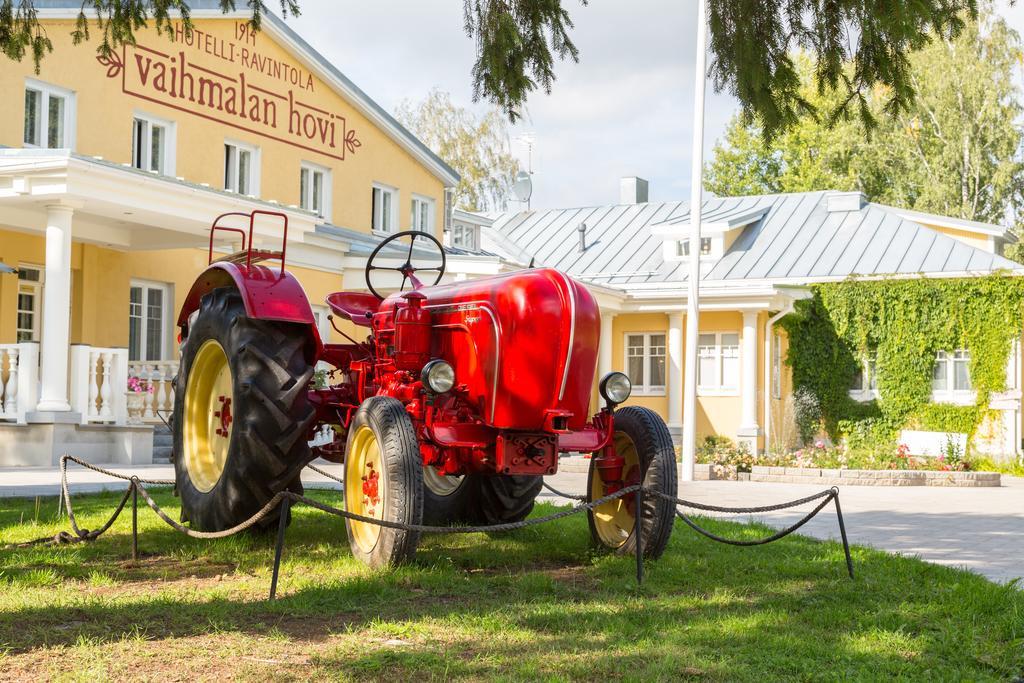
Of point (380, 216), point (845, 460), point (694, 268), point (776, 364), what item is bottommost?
point (845, 460)

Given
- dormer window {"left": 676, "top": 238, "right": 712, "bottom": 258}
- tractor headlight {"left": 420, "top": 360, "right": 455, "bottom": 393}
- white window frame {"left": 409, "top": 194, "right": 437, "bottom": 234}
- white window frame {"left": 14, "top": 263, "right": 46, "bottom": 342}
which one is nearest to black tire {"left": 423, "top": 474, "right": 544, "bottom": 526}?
tractor headlight {"left": 420, "top": 360, "right": 455, "bottom": 393}

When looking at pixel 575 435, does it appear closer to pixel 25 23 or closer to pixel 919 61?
pixel 25 23

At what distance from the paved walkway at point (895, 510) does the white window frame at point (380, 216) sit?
7556 millimetres

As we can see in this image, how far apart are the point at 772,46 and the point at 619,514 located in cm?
303

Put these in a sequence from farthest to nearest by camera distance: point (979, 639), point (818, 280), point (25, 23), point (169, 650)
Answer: point (818, 280) < point (25, 23) < point (979, 639) < point (169, 650)

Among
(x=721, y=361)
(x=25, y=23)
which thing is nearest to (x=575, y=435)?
(x=25, y=23)

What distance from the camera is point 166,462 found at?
14.9m

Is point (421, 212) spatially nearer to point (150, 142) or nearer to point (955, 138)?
point (150, 142)

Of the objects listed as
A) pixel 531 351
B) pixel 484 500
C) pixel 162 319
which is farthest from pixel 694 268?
pixel 531 351

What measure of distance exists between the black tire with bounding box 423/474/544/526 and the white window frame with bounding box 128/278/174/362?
10.5 metres

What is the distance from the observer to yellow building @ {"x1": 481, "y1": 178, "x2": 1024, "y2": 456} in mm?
22281

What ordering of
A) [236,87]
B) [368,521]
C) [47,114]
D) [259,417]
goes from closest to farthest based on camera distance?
[368,521] → [259,417] → [47,114] → [236,87]

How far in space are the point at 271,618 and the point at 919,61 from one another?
112ft

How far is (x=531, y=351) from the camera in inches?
241
